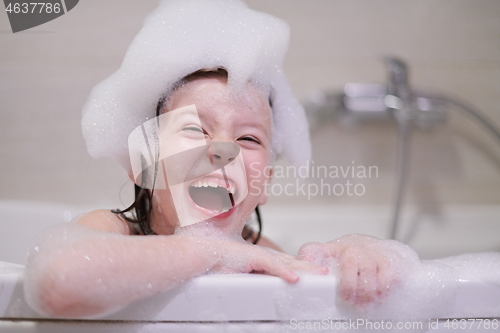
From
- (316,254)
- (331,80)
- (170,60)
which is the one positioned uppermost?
(170,60)

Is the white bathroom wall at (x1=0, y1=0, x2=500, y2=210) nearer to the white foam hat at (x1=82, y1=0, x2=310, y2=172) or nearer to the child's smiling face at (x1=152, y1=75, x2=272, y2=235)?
the white foam hat at (x1=82, y1=0, x2=310, y2=172)

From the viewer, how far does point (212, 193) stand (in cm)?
67

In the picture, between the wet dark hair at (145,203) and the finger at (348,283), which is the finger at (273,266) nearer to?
the finger at (348,283)

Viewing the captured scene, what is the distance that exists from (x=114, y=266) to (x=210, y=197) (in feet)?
0.76

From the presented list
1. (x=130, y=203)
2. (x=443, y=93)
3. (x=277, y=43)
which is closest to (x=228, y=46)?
(x=277, y=43)

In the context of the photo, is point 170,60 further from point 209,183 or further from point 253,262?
point 253,262

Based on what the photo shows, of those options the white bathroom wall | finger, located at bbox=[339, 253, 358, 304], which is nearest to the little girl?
finger, located at bbox=[339, 253, 358, 304]

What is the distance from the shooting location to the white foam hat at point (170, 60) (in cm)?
71

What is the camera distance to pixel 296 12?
113 centimetres

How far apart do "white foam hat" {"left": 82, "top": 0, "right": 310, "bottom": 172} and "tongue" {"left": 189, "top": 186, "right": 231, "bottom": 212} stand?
0.17m

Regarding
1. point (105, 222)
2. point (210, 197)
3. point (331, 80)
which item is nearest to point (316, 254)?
point (210, 197)

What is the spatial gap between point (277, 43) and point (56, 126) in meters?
0.68

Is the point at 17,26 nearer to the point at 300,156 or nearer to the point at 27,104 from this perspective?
the point at 27,104

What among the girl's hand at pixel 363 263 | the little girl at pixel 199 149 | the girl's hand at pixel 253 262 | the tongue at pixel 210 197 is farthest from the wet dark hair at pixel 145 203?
the girl's hand at pixel 363 263
